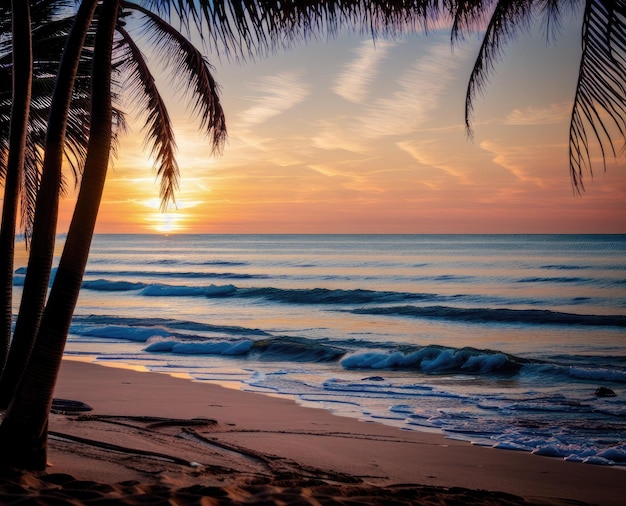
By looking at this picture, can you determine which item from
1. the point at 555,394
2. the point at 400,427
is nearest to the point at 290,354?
the point at 555,394

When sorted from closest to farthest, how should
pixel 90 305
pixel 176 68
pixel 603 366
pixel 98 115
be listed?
1. pixel 98 115
2. pixel 176 68
3. pixel 603 366
4. pixel 90 305

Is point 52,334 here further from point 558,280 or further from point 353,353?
point 558,280

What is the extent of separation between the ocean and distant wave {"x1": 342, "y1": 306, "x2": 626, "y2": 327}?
8cm

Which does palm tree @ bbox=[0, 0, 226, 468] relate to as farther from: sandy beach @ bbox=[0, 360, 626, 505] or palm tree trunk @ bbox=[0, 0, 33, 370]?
palm tree trunk @ bbox=[0, 0, 33, 370]

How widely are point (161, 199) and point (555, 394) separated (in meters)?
7.48

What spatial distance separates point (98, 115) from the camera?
4.79 meters

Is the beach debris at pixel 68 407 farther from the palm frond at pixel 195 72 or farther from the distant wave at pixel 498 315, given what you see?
the distant wave at pixel 498 315

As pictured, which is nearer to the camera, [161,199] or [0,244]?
[0,244]

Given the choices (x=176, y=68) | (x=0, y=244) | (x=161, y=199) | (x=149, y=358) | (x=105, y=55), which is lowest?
A: (x=149, y=358)

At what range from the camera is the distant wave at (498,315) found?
24.3 m

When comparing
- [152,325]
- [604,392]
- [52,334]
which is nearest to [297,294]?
[152,325]

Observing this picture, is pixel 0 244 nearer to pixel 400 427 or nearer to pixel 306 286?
pixel 400 427

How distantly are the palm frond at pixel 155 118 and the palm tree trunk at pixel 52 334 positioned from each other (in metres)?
2.17

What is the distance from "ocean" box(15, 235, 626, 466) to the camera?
9328 mm
